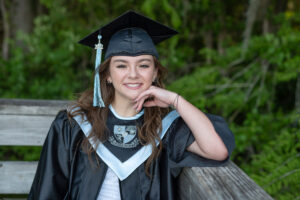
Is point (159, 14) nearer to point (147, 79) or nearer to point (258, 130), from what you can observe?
point (258, 130)

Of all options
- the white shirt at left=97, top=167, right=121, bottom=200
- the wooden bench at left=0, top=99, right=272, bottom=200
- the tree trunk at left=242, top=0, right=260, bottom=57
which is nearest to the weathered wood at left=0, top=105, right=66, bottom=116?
the wooden bench at left=0, top=99, right=272, bottom=200

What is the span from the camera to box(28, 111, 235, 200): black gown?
1728 millimetres

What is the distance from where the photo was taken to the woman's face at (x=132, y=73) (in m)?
1.82

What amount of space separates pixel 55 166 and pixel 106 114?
444 millimetres

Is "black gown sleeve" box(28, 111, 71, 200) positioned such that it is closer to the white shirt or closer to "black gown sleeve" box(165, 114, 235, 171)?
the white shirt

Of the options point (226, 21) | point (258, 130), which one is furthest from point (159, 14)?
point (258, 130)

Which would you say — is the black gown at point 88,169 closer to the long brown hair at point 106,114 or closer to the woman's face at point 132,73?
the long brown hair at point 106,114

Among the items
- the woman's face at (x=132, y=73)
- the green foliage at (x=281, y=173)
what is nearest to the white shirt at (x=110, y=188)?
the woman's face at (x=132, y=73)

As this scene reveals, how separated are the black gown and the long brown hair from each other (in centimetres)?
6

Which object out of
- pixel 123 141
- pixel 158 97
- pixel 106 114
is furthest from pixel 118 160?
pixel 158 97

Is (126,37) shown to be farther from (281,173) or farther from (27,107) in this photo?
(281,173)

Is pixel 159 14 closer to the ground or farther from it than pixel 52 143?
Answer: farther from it

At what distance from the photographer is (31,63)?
5.14 m

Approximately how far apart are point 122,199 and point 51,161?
0.47 metres
